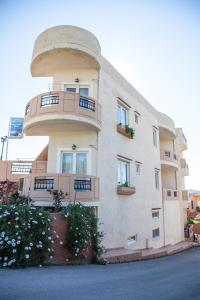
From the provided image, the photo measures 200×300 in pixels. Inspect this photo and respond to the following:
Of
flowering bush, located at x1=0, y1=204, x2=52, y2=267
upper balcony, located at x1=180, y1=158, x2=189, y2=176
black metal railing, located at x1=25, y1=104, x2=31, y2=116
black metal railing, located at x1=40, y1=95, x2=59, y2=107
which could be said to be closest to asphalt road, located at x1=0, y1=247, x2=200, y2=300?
flowering bush, located at x1=0, y1=204, x2=52, y2=267

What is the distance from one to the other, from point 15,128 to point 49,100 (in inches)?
167

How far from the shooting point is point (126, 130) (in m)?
14.4

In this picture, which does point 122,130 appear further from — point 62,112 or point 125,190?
point 62,112

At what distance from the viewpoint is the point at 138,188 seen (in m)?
15.6

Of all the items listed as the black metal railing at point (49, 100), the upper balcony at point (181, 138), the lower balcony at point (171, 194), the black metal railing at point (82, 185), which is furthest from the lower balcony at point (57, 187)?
the upper balcony at point (181, 138)

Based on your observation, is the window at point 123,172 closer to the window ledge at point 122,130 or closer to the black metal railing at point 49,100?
the window ledge at point 122,130

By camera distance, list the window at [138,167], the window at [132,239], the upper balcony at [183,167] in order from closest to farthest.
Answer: the window at [132,239], the window at [138,167], the upper balcony at [183,167]

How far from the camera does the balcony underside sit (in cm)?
1087

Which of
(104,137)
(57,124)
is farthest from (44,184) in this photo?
(104,137)

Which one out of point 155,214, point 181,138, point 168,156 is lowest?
point 155,214

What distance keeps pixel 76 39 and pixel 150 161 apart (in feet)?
35.1

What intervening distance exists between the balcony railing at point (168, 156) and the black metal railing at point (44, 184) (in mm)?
12878

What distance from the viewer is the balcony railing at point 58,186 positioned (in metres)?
10.1

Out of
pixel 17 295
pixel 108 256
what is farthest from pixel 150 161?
pixel 17 295
